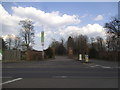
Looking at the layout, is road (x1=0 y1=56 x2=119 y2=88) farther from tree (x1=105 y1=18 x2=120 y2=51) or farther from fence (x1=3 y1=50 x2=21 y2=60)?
tree (x1=105 y1=18 x2=120 y2=51)

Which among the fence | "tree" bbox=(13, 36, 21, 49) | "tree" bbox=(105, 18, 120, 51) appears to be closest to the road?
the fence

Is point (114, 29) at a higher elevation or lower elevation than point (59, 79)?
higher

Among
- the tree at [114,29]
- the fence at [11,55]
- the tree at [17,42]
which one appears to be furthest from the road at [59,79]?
the tree at [17,42]

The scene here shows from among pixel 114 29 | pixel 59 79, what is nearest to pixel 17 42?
pixel 114 29

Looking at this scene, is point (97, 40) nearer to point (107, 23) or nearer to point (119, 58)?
point (107, 23)

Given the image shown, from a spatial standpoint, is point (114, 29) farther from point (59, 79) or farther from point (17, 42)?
point (59, 79)

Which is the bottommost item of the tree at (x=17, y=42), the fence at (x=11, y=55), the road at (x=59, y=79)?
the road at (x=59, y=79)

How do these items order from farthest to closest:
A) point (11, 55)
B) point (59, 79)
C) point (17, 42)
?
1. point (17, 42)
2. point (11, 55)
3. point (59, 79)

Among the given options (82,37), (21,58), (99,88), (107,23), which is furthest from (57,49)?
(99,88)

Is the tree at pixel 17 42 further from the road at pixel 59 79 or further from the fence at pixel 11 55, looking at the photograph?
the road at pixel 59 79


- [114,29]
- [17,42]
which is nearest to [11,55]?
[114,29]

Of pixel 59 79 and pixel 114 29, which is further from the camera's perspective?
pixel 114 29

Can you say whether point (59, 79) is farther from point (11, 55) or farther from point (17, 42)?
point (17, 42)

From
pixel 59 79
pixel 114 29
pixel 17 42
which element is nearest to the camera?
pixel 59 79
